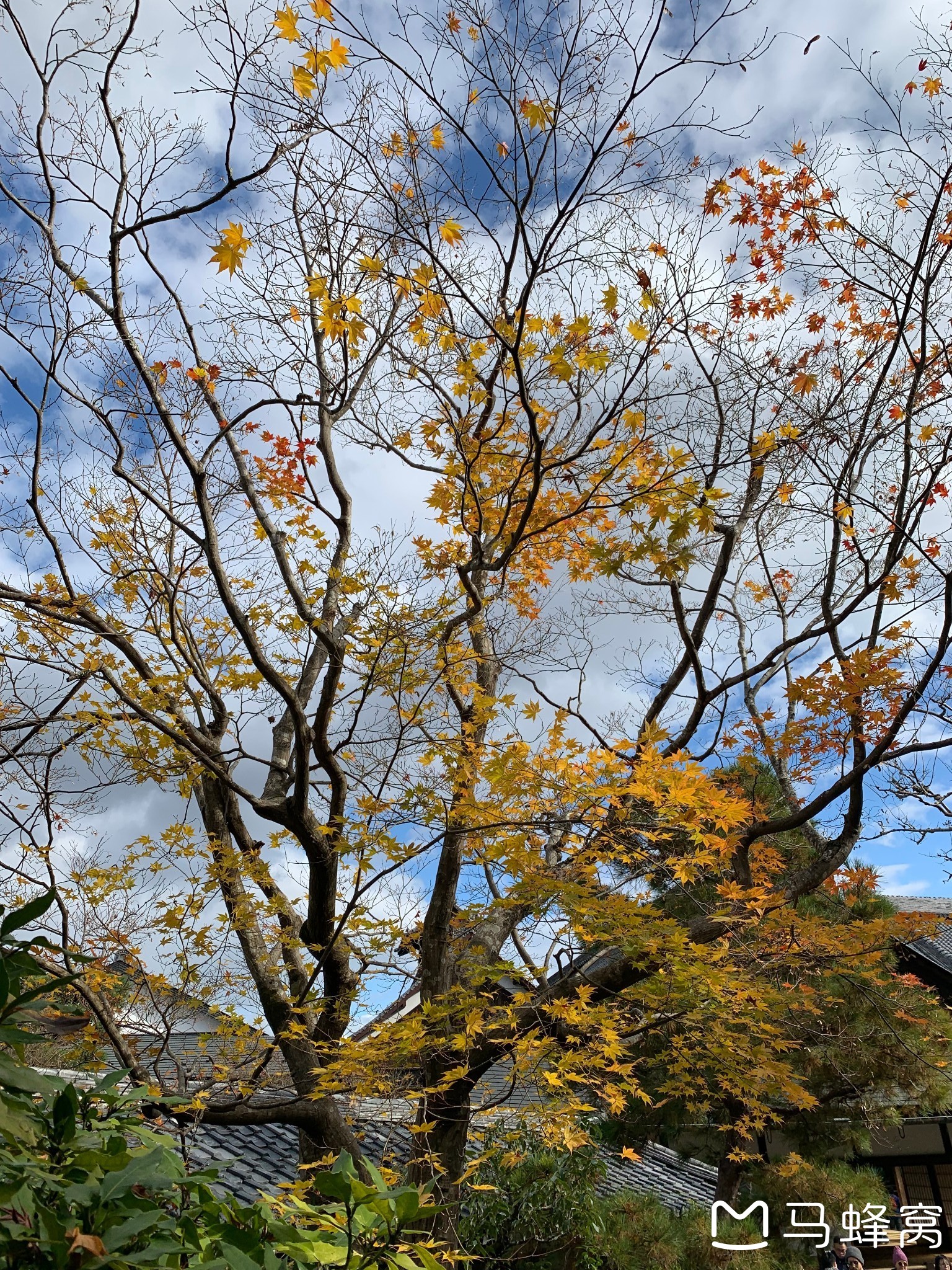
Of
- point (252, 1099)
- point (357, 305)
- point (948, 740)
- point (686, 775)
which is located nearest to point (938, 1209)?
point (948, 740)

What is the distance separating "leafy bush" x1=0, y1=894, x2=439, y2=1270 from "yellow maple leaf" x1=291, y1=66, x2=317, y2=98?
3.44 meters

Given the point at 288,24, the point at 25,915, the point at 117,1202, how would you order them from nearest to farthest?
the point at 117,1202 < the point at 25,915 < the point at 288,24

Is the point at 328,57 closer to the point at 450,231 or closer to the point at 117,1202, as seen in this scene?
the point at 450,231

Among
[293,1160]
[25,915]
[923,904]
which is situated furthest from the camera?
[923,904]

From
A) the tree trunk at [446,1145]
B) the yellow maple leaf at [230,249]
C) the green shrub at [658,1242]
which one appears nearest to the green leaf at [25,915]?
the yellow maple leaf at [230,249]

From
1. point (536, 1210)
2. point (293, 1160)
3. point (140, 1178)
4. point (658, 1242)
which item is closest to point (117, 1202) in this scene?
point (140, 1178)

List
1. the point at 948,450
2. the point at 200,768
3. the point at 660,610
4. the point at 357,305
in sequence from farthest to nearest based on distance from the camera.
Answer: the point at 660,610
the point at 200,768
the point at 948,450
the point at 357,305

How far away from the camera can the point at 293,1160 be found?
298 inches

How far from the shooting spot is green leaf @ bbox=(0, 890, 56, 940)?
113 centimetres

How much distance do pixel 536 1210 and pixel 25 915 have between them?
643 cm

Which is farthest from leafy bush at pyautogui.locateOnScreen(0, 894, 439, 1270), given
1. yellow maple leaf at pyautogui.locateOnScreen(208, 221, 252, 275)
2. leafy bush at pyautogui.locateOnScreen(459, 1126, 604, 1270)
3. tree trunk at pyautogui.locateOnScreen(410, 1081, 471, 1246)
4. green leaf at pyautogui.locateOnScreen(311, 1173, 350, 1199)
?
leafy bush at pyautogui.locateOnScreen(459, 1126, 604, 1270)

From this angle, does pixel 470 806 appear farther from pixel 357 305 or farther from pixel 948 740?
pixel 948 740

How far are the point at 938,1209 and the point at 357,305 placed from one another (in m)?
11.1

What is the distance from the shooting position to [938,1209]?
9.63 metres
